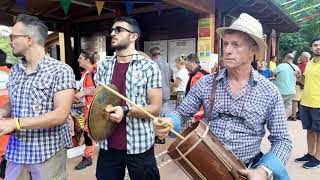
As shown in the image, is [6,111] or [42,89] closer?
[42,89]

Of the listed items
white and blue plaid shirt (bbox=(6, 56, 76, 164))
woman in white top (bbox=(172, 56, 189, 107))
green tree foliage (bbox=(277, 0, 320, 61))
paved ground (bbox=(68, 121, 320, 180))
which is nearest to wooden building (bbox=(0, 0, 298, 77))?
woman in white top (bbox=(172, 56, 189, 107))

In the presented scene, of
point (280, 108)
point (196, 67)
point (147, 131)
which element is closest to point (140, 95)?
point (147, 131)

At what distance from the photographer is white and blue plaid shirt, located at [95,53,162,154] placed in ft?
7.45

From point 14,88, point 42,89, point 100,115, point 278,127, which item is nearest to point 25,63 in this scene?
point 14,88

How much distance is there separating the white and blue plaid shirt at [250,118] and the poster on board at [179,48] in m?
5.39

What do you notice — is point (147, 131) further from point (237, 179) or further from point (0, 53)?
point (0, 53)

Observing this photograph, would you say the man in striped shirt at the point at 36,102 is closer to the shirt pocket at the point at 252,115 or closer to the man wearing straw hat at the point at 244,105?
the man wearing straw hat at the point at 244,105

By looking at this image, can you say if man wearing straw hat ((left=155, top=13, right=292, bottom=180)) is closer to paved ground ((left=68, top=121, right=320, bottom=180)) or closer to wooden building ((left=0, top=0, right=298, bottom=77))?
paved ground ((left=68, top=121, right=320, bottom=180))

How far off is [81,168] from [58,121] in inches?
102

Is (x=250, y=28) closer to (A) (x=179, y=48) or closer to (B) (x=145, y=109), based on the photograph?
(B) (x=145, y=109)

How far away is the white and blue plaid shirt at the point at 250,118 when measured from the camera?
1649 mm

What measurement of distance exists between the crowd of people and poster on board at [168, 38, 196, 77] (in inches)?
186

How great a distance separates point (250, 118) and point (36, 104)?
133cm

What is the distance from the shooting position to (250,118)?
166 cm
